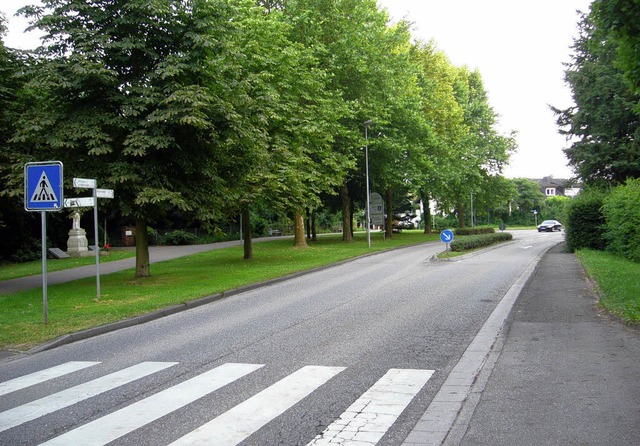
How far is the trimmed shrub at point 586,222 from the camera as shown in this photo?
25.6m

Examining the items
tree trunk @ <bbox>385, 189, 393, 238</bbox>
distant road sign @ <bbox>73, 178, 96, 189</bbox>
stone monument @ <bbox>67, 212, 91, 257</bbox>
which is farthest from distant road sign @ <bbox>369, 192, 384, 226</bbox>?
distant road sign @ <bbox>73, 178, 96, 189</bbox>

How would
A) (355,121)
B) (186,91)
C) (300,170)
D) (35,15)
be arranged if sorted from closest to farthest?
(186,91), (35,15), (300,170), (355,121)

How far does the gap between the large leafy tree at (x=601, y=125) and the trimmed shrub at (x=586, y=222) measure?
8.40 ft

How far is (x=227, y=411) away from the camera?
5.15m

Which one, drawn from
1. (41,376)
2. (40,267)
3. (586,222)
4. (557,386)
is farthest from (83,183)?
(586,222)

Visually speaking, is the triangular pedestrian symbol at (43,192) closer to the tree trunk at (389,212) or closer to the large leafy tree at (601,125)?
the large leafy tree at (601,125)

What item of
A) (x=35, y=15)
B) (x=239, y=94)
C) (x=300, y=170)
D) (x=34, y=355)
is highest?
(x=35, y=15)

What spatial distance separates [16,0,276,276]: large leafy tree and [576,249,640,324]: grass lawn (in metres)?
10.1

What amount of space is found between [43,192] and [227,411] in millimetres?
6814

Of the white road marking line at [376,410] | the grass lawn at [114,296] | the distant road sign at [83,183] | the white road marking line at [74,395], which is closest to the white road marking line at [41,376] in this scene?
the white road marking line at [74,395]

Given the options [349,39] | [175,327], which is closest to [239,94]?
[175,327]

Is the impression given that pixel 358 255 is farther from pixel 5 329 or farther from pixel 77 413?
pixel 77 413

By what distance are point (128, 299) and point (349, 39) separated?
24.5 meters

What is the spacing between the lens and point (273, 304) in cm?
1259
